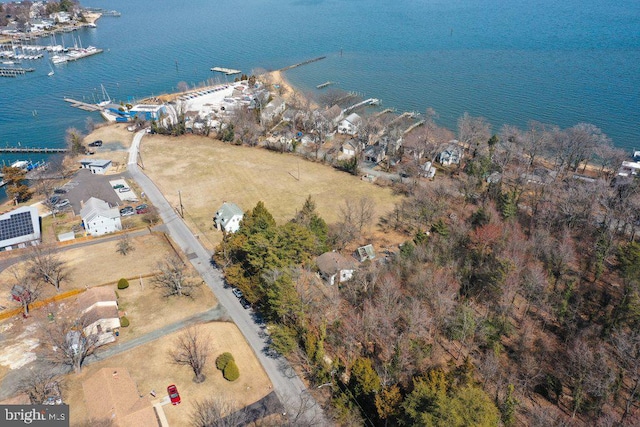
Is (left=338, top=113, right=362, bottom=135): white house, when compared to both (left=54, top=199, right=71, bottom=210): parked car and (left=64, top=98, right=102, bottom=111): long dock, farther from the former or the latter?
(left=64, top=98, right=102, bottom=111): long dock

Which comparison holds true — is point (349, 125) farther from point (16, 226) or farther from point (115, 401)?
point (115, 401)

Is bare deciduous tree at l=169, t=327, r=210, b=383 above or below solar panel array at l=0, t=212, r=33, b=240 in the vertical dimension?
below

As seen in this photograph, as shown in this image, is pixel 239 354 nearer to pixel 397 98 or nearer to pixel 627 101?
pixel 397 98

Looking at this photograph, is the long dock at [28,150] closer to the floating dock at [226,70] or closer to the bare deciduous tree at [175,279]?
the bare deciduous tree at [175,279]

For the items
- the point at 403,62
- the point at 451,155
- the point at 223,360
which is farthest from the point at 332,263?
the point at 403,62

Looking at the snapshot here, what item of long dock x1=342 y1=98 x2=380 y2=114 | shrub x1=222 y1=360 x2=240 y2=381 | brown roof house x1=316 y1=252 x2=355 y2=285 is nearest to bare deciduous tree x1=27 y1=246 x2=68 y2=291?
shrub x1=222 y1=360 x2=240 y2=381
